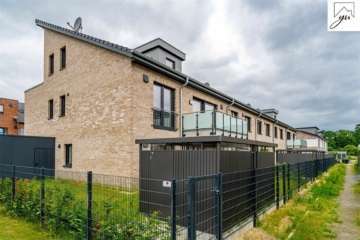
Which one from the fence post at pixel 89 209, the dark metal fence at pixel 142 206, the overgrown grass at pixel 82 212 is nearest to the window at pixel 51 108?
the dark metal fence at pixel 142 206

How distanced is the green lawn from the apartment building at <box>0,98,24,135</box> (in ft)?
104

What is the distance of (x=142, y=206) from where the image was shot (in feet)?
20.8

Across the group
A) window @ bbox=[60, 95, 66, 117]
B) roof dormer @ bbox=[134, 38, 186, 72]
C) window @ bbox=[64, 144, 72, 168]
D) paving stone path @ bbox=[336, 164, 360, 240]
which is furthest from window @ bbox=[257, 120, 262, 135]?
window @ bbox=[60, 95, 66, 117]

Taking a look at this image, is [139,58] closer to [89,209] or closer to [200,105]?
[200,105]

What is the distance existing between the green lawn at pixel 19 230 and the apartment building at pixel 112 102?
4.87 metres

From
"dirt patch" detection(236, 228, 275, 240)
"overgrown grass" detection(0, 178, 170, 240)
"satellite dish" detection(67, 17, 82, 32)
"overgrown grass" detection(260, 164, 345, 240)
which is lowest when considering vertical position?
"overgrown grass" detection(260, 164, 345, 240)

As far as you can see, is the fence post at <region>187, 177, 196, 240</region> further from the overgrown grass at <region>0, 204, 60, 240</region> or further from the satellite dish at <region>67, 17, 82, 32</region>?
the satellite dish at <region>67, 17, 82, 32</region>

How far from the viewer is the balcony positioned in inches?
495

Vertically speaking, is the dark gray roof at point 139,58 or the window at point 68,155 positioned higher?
the dark gray roof at point 139,58

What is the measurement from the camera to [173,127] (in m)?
13.5

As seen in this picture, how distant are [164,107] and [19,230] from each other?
28.1 ft

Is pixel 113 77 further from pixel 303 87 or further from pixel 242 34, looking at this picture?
pixel 303 87

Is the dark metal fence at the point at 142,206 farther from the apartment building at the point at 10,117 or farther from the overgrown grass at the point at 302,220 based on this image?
the apartment building at the point at 10,117

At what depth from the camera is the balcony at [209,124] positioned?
1256 cm
